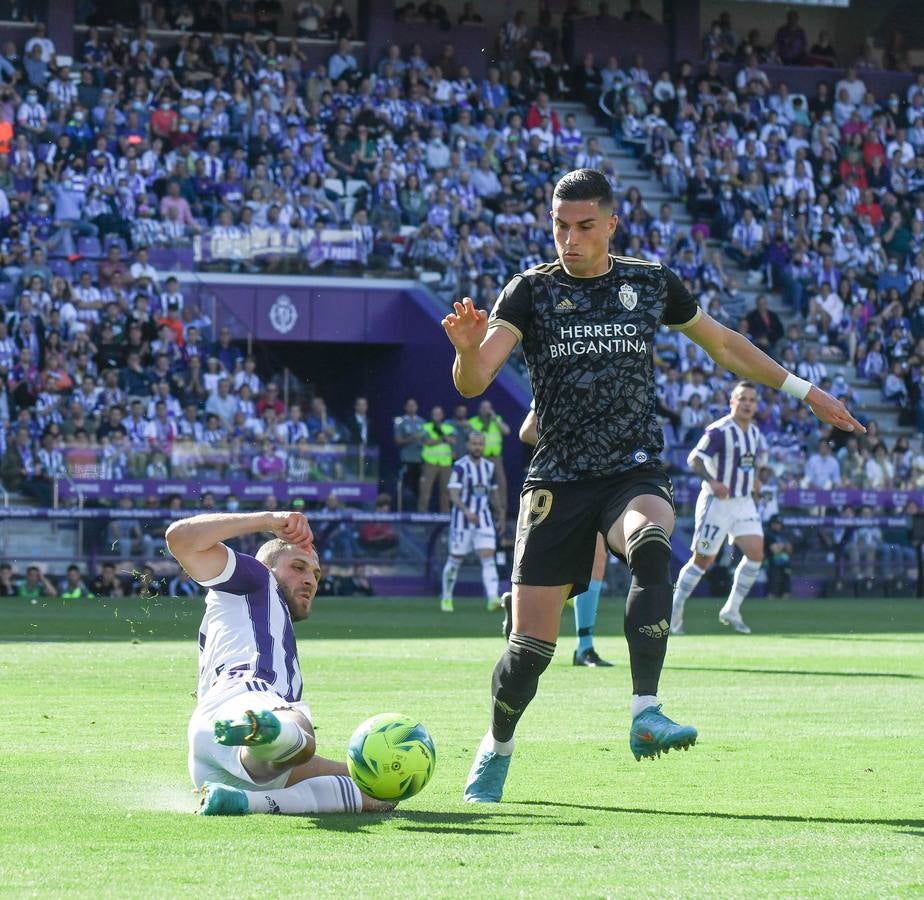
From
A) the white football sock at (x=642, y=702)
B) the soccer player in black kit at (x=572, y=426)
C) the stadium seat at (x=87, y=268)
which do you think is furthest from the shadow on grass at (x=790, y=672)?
the stadium seat at (x=87, y=268)

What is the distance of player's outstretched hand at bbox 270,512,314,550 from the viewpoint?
6.46 meters

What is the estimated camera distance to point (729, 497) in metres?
18.5

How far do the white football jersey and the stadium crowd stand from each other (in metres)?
17.1

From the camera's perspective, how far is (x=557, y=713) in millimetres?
10477

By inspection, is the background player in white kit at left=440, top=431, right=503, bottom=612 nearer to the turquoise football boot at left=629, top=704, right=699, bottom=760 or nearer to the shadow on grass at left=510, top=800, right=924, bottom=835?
the shadow on grass at left=510, top=800, right=924, bottom=835

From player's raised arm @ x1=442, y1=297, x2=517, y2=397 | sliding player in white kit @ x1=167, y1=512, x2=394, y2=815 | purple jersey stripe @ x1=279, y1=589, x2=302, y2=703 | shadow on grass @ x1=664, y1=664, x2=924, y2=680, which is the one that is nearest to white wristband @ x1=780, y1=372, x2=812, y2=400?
player's raised arm @ x1=442, y1=297, x2=517, y2=397

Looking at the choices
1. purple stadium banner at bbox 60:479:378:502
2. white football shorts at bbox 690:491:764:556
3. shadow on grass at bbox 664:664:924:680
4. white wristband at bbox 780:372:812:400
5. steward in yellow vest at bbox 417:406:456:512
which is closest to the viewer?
white wristband at bbox 780:372:812:400

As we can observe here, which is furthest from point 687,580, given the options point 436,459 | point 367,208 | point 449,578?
point 367,208

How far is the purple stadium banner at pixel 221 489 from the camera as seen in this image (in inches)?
924

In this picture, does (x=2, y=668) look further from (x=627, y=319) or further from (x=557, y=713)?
(x=627, y=319)

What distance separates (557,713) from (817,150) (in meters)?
28.4

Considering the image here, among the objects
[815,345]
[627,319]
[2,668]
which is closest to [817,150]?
[815,345]

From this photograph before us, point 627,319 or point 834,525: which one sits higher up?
point 627,319

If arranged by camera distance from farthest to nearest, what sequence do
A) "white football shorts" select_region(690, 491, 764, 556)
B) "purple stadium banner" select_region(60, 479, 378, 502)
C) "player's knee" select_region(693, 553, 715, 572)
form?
"purple stadium banner" select_region(60, 479, 378, 502), "white football shorts" select_region(690, 491, 764, 556), "player's knee" select_region(693, 553, 715, 572)
